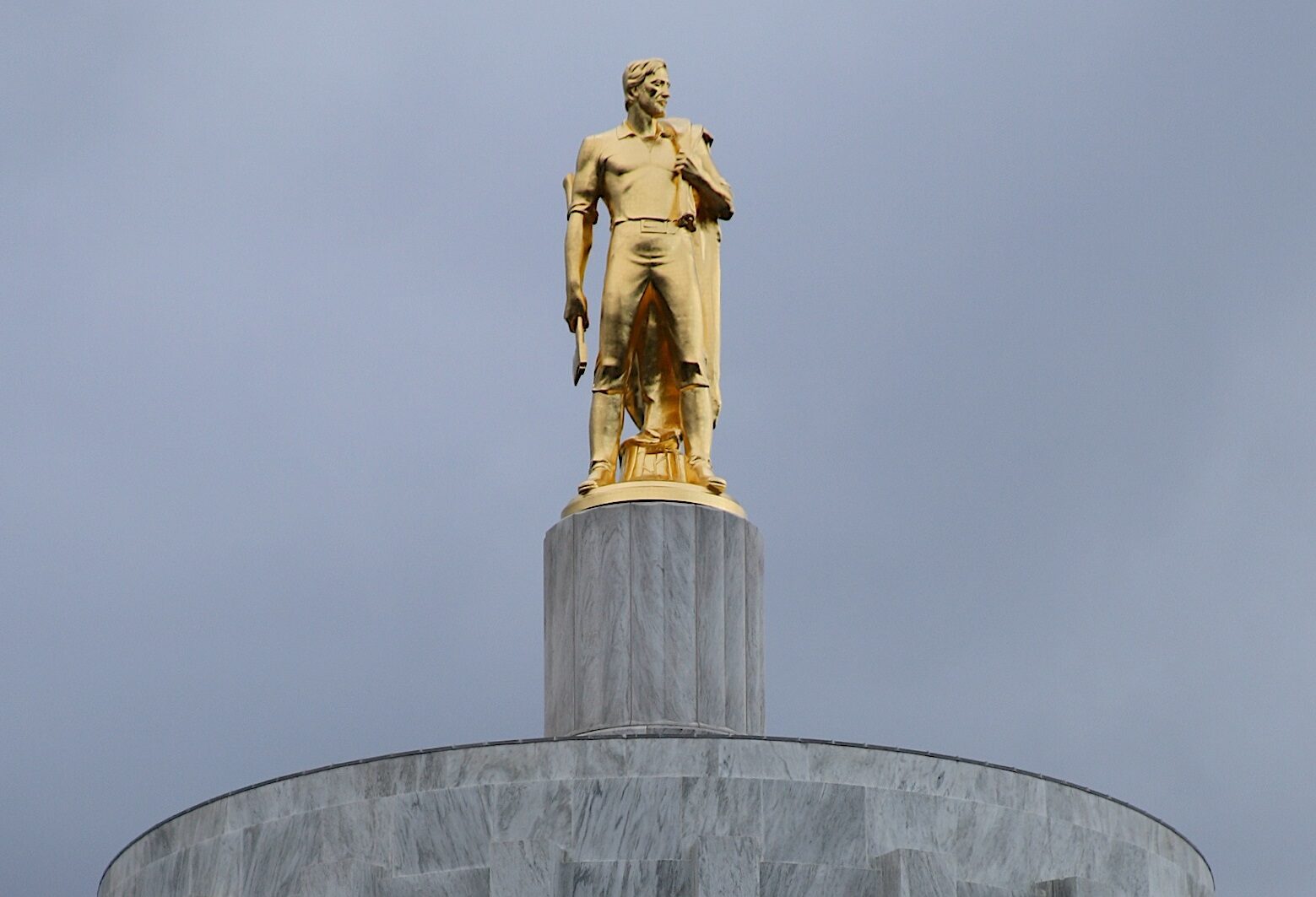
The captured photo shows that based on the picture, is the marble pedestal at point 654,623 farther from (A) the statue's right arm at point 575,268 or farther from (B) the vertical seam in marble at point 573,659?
(A) the statue's right arm at point 575,268

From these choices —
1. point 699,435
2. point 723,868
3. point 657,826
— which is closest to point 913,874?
point 723,868

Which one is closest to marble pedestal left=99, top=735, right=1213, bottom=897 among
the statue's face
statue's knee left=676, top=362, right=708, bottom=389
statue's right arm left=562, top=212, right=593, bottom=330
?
statue's knee left=676, top=362, right=708, bottom=389

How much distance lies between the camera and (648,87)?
3772 cm

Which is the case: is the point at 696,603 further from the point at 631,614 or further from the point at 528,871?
the point at 528,871

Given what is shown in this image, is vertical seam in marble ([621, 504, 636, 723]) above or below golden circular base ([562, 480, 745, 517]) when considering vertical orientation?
below

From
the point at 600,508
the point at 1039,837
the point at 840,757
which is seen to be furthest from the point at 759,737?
the point at 600,508

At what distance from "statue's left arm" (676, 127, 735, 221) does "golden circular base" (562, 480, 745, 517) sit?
3.73 meters

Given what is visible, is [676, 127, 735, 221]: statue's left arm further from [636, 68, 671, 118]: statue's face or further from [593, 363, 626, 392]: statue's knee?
[593, 363, 626, 392]: statue's knee

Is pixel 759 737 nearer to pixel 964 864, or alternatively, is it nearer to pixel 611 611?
pixel 964 864

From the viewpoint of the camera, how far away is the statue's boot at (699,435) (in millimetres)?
36281

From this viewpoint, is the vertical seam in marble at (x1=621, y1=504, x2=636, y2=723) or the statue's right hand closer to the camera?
the vertical seam in marble at (x1=621, y1=504, x2=636, y2=723)

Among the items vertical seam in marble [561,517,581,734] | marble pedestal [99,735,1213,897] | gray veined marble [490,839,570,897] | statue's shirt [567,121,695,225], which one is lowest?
gray veined marble [490,839,570,897]

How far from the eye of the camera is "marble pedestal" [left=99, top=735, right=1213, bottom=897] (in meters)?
30.0

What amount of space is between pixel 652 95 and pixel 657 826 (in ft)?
35.2
